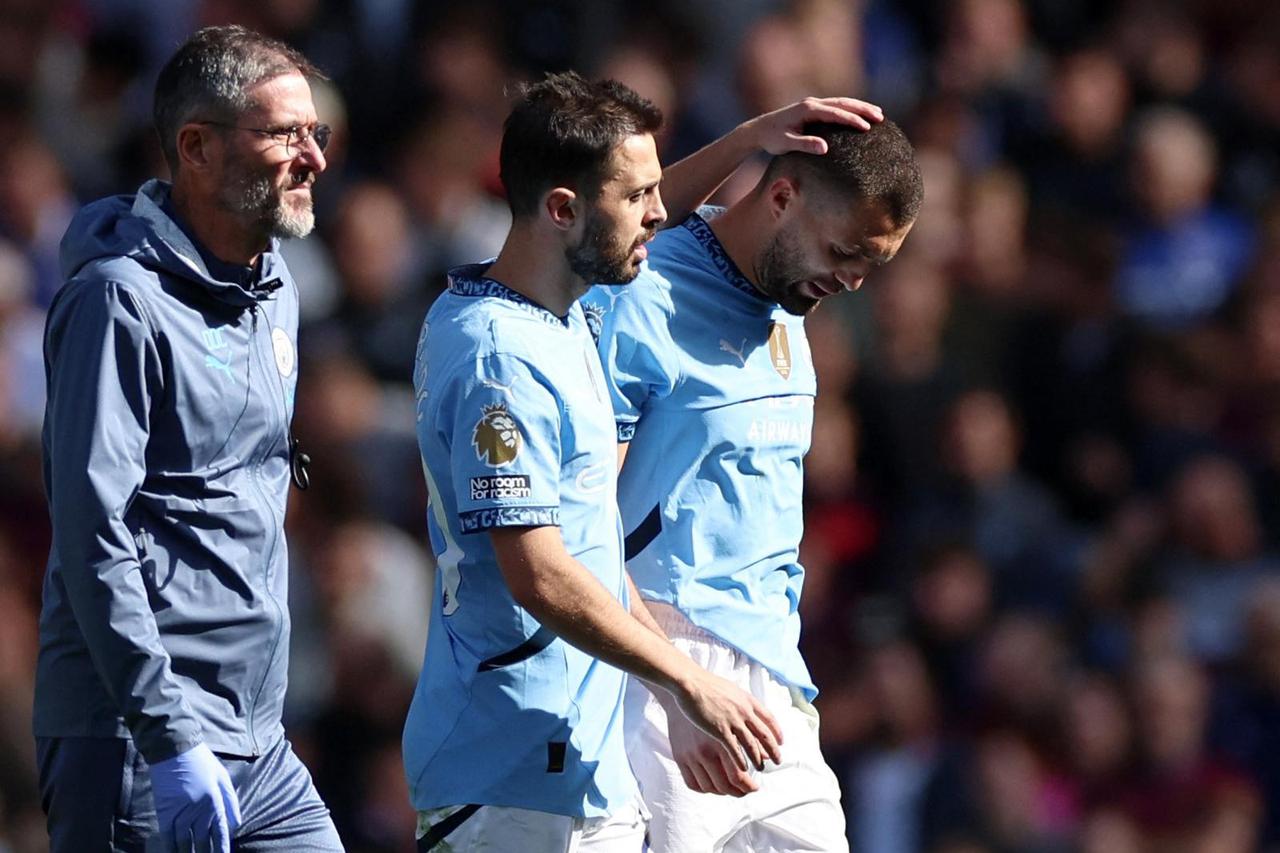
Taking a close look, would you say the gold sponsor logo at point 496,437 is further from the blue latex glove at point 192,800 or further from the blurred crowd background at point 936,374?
Answer: the blurred crowd background at point 936,374

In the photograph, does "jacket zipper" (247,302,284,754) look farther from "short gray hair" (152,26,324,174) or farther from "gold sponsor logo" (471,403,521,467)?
"gold sponsor logo" (471,403,521,467)

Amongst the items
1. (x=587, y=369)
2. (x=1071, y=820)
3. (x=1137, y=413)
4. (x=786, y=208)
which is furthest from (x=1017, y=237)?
(x=587, y=369)

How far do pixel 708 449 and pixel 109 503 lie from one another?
4.06 ft

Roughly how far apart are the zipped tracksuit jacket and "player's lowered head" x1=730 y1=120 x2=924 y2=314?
1.02 meters

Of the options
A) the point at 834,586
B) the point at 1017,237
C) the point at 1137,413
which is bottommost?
the point at 834,586

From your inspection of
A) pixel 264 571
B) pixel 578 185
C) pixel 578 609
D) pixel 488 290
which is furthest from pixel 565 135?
pixel 264 571

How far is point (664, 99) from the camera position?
9.14m

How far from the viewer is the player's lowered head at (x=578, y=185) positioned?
3.81 m

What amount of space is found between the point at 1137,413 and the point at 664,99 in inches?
94.5

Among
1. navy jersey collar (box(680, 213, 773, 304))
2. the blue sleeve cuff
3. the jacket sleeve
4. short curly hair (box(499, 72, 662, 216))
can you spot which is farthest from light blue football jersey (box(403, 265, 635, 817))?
navy jersey collar (box(680, 213, 773, 304))

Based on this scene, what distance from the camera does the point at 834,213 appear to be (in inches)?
168

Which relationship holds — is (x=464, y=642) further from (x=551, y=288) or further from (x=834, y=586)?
(x=834, y=586)

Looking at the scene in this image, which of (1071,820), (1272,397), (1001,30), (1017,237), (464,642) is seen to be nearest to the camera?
(464,642)

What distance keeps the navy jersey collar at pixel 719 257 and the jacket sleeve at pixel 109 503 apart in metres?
1.29
